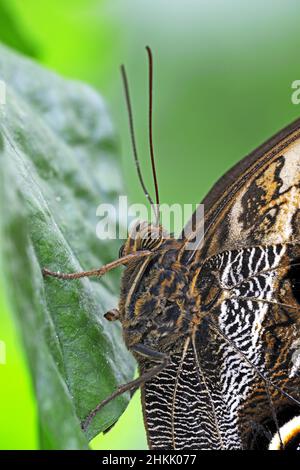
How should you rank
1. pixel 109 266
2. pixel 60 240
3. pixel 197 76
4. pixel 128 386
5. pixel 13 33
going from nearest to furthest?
pixel 60 240 < pixel 128 386 < pixel 109 266 < pixel 13 33 < pixel 197 76

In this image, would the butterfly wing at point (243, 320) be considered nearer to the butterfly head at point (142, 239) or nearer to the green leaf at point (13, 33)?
the butterfly head at point (142, 239)

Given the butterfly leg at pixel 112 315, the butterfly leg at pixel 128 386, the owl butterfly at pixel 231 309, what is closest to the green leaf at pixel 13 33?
the owl butterfly at pixel 231 309

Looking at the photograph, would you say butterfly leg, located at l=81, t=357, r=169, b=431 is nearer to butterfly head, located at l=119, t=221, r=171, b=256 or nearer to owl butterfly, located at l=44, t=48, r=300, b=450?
owl butterfly, located at l=44, t=48, r=300, b=450

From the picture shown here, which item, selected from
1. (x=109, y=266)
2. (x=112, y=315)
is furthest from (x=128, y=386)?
(x=109, y=266)

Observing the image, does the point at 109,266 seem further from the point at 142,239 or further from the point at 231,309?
the point at 231,309

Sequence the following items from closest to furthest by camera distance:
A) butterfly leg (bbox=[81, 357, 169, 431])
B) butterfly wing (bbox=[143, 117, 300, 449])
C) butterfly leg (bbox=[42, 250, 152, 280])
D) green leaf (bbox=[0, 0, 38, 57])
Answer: butterfly leg (bbox=[81, 357, 169, 431])
butterfly leg (bbox=[42, 250, 152, 280])
butterfly wing (bbox=[143, 117, 300, 449])
green leaf (bbox=[0, 0, 38, 57])

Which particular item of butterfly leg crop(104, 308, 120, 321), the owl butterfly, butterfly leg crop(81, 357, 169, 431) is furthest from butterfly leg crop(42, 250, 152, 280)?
butterfly leg crop(81, 357, 169, 431)
